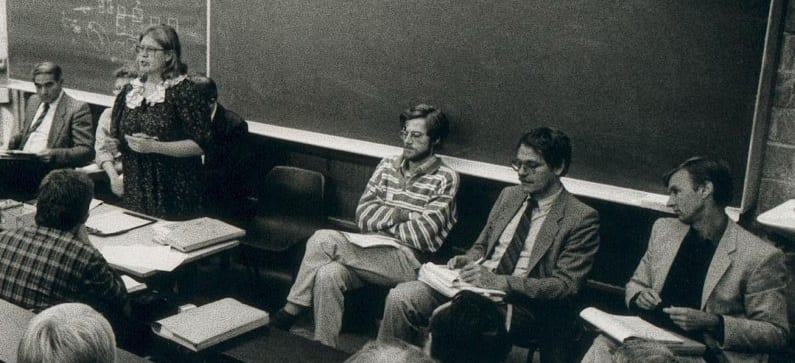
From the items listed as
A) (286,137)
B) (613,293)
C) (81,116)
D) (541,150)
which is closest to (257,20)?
(286,137)

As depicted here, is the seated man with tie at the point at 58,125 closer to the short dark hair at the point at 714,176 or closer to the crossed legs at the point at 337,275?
the crossed legs at the point at 337,275

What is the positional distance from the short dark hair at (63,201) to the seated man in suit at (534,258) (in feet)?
4.72

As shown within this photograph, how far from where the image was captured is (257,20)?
4973mm

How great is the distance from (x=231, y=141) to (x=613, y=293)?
2.33 metres

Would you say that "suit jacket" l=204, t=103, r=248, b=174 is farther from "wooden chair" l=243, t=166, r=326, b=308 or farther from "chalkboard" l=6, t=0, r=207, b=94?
"chalkboard" l=6, t=0, r=207, b=94

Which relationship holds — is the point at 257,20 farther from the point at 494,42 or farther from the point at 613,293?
the point at 613,293

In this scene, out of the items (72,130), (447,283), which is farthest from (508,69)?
(72,130)

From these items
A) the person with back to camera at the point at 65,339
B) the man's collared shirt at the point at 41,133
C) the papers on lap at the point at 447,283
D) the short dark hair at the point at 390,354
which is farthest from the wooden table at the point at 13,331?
the man's collared shirt at the point at 41,133

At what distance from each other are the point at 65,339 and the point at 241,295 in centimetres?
293

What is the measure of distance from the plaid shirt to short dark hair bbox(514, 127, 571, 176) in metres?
1.81

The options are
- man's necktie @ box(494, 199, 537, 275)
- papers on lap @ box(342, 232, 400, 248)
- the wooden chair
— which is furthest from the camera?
the wooden chair

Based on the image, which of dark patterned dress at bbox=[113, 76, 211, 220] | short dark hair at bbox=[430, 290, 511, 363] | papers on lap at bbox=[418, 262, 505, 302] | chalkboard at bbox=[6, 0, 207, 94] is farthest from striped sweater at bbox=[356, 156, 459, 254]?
chalkboard at bbox=[6, 0, 207, 94]

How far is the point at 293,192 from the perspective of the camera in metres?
4.70

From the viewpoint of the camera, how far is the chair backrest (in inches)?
182
